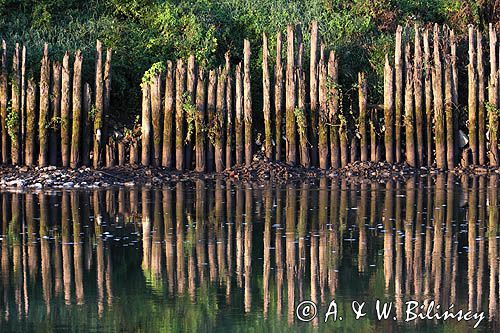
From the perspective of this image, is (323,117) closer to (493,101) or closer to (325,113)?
(325,113)

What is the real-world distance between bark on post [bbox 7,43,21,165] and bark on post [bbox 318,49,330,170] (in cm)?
597

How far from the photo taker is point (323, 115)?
25281mm

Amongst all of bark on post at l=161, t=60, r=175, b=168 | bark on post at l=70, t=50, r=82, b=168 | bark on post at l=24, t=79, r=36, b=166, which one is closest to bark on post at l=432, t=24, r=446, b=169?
bark on post at l=161, t=60, r=175, b=168

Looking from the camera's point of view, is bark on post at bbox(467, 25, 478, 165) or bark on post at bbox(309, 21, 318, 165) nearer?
bark on post at bbox(309, 21, 318, 165)

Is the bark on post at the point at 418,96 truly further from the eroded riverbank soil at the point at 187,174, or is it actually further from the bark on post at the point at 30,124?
the bark on post at the point at 30,124

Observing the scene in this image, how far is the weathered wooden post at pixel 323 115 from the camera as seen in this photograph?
2506 centimetres

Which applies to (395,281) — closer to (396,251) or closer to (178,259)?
(396,251)

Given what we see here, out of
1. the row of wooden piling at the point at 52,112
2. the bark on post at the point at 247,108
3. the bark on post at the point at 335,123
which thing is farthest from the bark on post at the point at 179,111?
the bark on post at the point at 335,123

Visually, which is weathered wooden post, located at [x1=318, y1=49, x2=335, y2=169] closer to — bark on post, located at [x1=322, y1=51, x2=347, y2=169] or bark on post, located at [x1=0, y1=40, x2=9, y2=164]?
bark on post, located at [x1=322, y1=51, x2=347, y2=169]

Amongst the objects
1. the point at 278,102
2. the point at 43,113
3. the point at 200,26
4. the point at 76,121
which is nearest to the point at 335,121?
the point at 278,102

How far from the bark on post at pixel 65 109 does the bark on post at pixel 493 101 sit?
8.55m

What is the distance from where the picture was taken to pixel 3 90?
969 inches

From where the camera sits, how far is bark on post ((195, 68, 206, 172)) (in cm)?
2481

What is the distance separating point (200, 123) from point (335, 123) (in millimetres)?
2748
